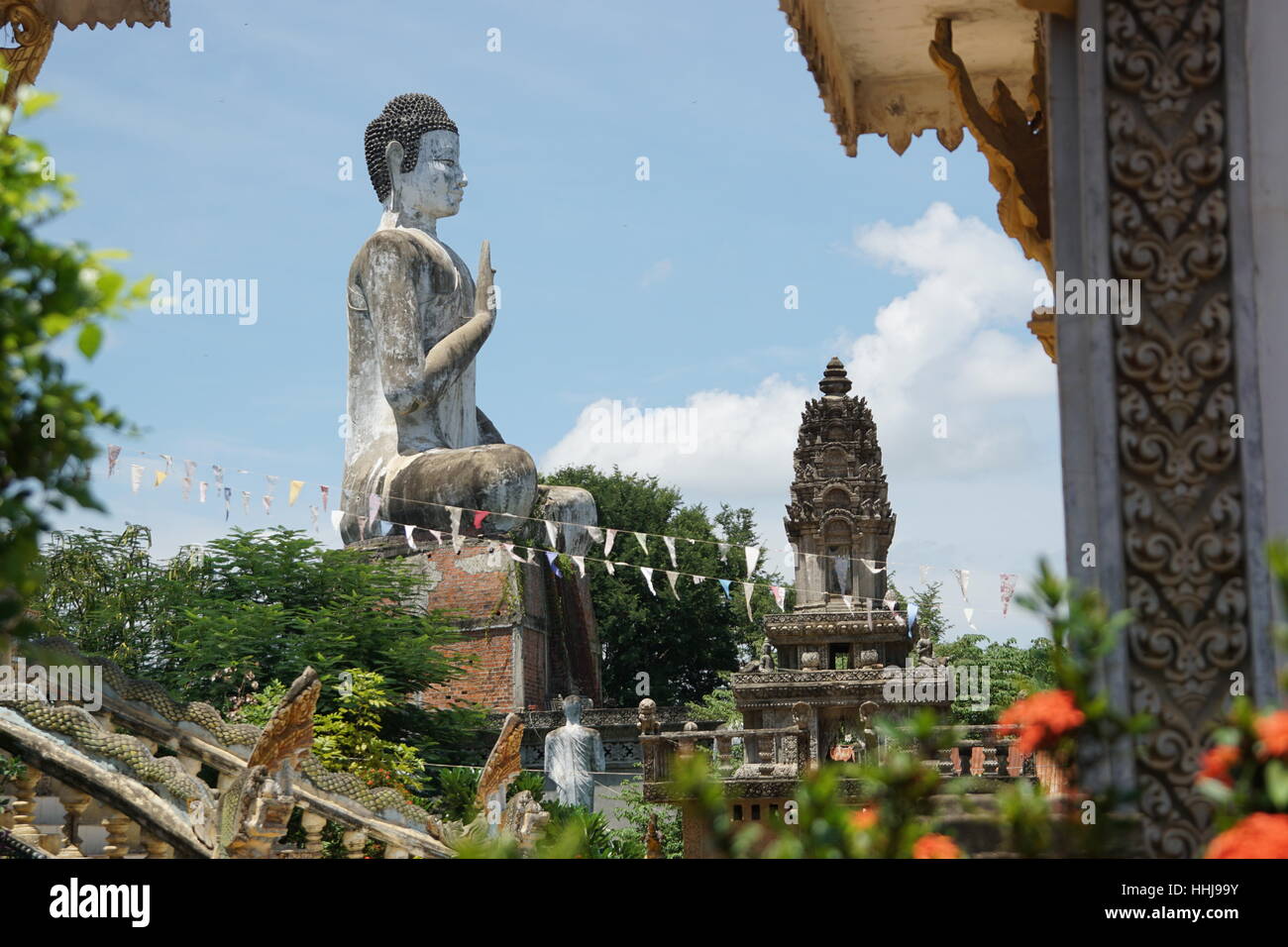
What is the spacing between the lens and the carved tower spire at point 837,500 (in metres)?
27.1

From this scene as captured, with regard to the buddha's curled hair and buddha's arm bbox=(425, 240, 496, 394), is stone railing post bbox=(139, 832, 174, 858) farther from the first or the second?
the buddha's curled hair

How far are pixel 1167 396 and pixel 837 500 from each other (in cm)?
2415

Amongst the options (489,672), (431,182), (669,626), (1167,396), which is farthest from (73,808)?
(669,626)

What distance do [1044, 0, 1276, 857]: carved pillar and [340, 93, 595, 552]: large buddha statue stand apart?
63.8 feet

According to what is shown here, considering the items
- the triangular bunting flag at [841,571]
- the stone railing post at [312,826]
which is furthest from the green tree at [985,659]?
the stone railing post at [312,826]

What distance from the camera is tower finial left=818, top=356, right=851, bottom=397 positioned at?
2852 cm

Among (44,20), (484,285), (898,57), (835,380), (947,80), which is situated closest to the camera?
(947,80)

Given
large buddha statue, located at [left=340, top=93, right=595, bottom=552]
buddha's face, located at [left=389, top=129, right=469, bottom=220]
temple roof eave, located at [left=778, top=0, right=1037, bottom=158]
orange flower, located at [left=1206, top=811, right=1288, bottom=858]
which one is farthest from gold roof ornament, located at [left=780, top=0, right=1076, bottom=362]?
buddha's face, located at [left=389, top=129, right=469, bottom=220]

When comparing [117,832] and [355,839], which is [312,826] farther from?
[117,832]

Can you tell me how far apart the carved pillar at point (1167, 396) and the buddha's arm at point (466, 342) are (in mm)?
20598

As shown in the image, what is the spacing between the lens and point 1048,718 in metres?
2.68

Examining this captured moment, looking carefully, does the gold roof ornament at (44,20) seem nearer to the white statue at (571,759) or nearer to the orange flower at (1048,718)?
the orange flower at (1048,718)
